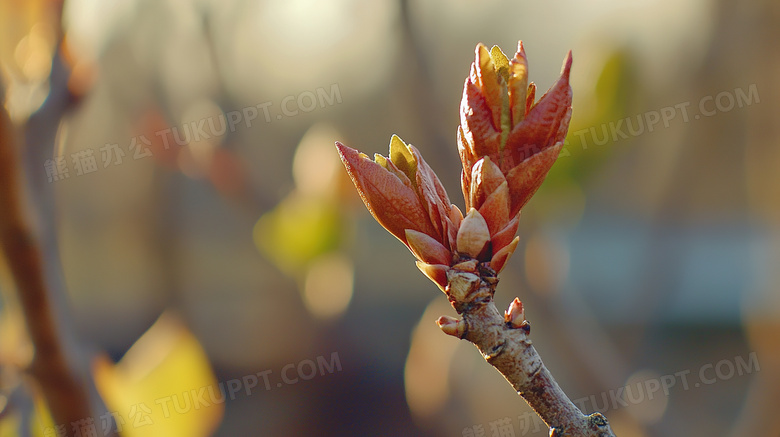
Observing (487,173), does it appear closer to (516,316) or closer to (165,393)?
(516,316)

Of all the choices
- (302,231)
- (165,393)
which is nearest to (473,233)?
(165,393)

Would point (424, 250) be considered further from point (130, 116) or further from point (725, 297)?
point (725, 297)

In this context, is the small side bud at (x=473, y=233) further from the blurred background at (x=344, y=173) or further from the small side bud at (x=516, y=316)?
the blurred background at (x=344, y=173)

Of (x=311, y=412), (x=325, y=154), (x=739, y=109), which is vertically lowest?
(x=311, y=412)

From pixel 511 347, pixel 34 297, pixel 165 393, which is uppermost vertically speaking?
pixel 34 297

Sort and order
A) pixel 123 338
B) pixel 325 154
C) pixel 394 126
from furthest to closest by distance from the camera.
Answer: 1. pixel 123 338
2. pixel 394 126
3. pixel 325 154

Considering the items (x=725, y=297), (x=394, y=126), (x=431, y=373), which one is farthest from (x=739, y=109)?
(x=725, y=297)

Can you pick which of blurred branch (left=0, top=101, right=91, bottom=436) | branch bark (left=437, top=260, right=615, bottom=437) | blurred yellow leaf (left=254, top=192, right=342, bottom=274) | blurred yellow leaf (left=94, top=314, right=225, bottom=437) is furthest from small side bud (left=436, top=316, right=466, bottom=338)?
blurred yellow leaf (left=254, top=192, right=342, bottom=274)
